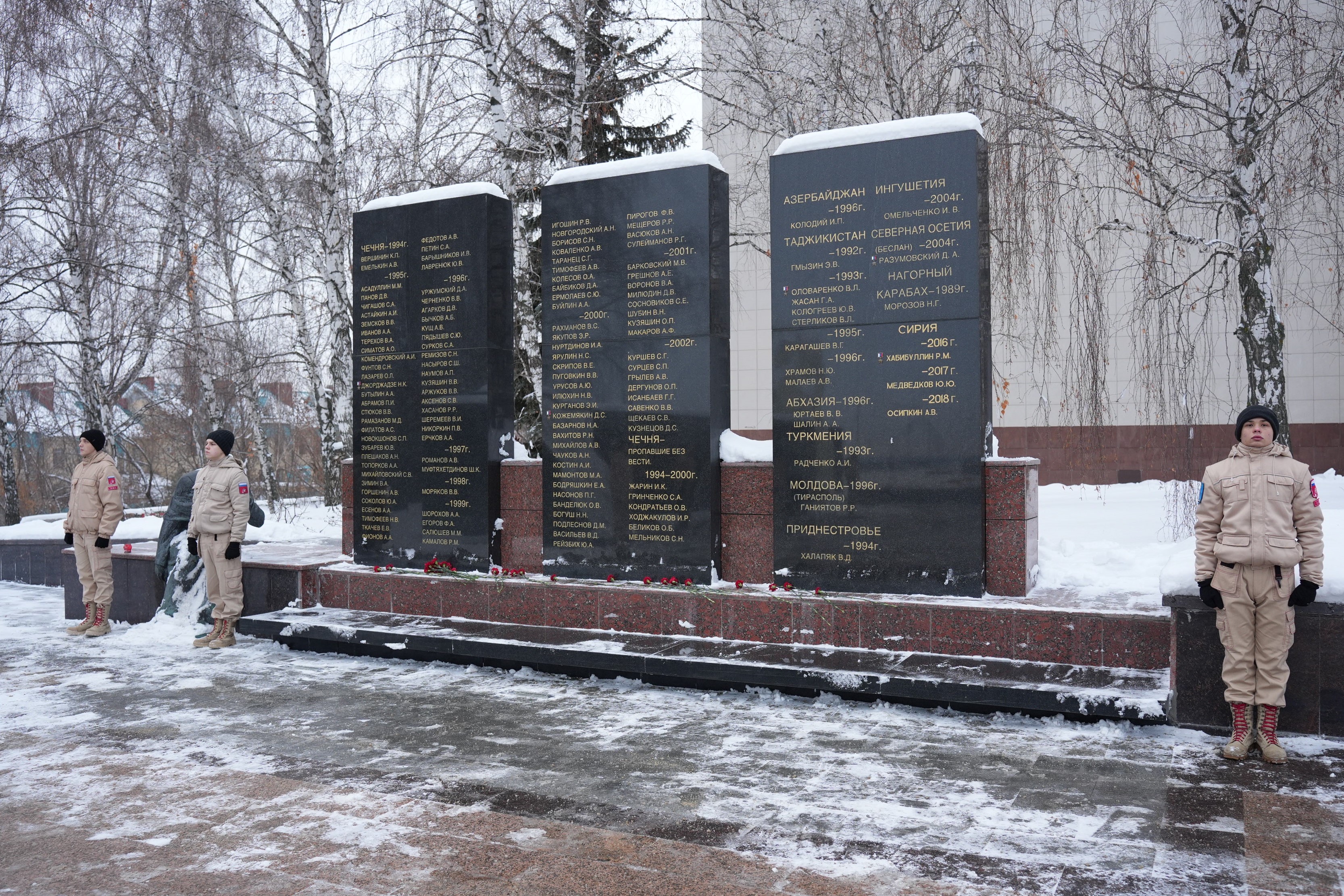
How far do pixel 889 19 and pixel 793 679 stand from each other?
8.36 metres

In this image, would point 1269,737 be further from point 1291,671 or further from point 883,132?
point 883,132

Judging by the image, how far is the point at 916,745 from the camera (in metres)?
5.25

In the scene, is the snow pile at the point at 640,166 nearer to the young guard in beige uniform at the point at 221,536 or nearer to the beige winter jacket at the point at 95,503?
the young guard in beige uniform at the point at 221,536

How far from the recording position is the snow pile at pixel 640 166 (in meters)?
7.92

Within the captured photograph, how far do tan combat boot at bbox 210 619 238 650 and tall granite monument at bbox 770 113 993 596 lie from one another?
4846mm

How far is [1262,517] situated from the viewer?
5.02m

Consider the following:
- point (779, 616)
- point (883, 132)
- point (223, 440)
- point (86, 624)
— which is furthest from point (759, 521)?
point (86, 624)

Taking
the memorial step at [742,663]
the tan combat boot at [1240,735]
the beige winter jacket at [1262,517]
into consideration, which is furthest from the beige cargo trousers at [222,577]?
the tan combat boot at [1240,735]

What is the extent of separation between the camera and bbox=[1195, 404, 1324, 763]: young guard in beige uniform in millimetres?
4941

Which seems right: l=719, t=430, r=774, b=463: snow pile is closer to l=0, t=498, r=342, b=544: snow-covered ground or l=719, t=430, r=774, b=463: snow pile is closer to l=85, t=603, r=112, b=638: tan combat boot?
l=0, t=498, r=342, b=544: snow-covered ground

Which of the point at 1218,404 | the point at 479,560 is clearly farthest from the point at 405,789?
the point at 1218,404

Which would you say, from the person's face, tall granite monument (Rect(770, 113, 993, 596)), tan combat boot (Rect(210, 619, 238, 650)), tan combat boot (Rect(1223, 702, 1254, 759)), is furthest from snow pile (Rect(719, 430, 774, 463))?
tan combat boot (Rect(210, 619, 238, 650))

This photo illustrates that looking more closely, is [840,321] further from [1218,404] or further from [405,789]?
[1218,404]

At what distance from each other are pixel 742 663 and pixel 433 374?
Result: 4340 millimetres
